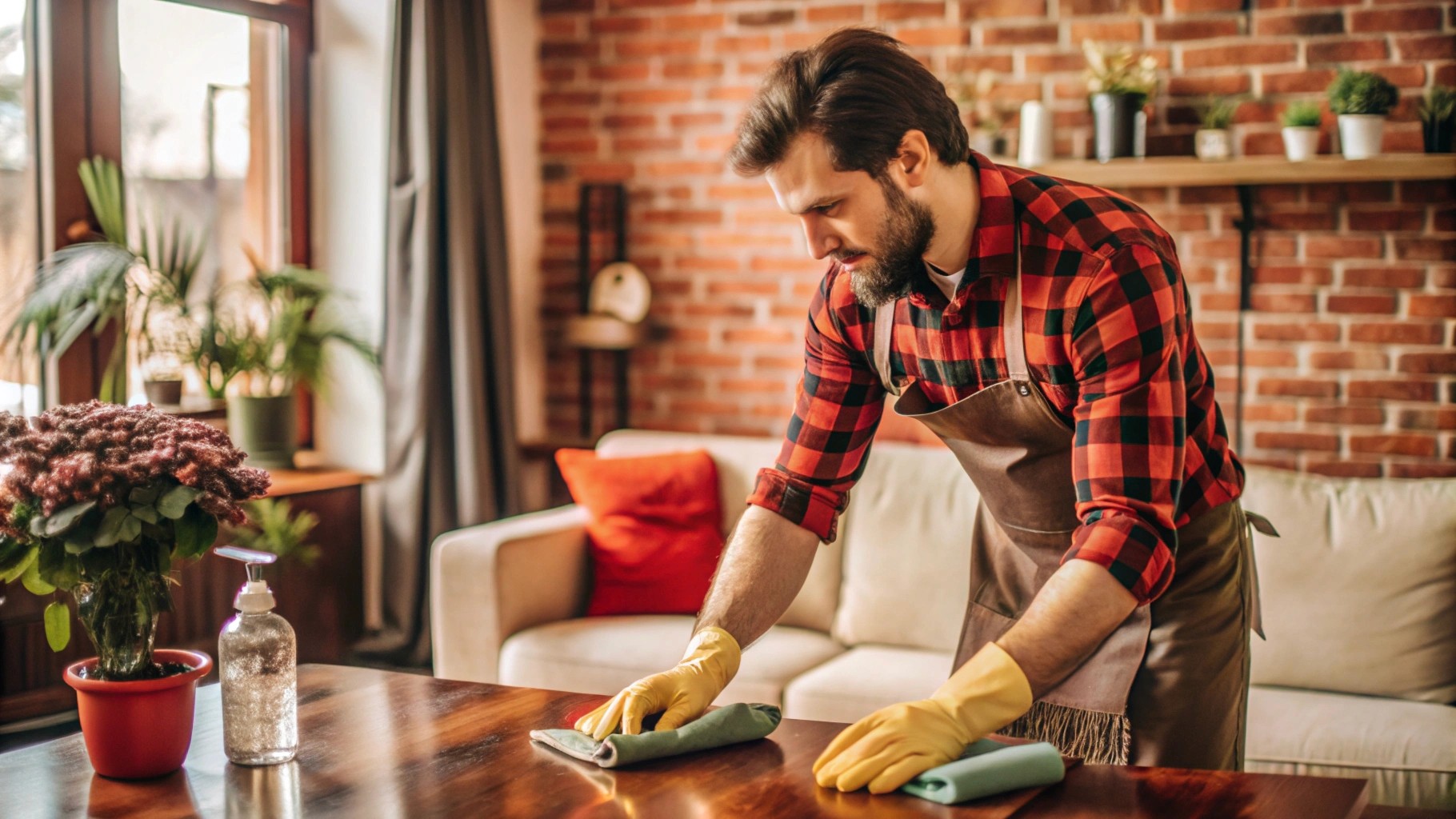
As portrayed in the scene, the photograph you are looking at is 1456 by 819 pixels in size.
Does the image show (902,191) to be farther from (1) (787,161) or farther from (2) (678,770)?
(2) (678,770)

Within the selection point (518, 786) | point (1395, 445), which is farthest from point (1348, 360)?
point (518, 786)

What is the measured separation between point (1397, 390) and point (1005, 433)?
190 cm

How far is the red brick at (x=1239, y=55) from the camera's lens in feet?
10.2

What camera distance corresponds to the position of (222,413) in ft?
11.1

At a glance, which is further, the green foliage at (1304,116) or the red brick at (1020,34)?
the red brick at (1020,34)

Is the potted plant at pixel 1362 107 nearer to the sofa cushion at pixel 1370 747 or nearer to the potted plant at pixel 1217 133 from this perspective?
the potted plant at pixel 1217 133

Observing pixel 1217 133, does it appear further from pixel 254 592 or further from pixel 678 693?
pixel 254 592

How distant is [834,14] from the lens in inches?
139

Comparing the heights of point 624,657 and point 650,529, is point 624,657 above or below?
below

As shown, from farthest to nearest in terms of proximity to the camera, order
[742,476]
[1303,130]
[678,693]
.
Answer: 1. [742,476]
2. [1303,130]
3. [678,693]

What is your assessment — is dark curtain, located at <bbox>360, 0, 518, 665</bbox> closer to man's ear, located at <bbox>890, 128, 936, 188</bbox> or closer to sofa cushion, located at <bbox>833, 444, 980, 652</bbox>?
sofa cushion, located at <bbox>833, 444, 980, 652</bbox>

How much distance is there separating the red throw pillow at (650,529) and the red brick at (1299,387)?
1.36 meters

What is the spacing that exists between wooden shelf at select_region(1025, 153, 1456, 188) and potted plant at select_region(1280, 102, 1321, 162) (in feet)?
0.09

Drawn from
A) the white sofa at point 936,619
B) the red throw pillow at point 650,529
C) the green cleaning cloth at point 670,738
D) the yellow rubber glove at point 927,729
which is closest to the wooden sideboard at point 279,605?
the white sofa at point 936,619
